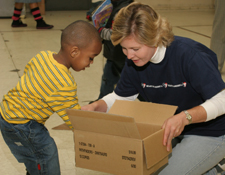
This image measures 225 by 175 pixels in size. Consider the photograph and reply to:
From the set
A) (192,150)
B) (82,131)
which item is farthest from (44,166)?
(192,150)

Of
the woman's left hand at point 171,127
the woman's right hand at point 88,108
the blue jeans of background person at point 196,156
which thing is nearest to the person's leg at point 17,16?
the woman's right hand at point 88,108

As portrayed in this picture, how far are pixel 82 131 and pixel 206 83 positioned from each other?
638 millimetres

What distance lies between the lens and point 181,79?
5.24ft

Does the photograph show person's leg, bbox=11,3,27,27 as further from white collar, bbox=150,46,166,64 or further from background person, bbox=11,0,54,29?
white collar, bbox=150,46,166,64

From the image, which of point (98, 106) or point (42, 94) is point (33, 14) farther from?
point (42, 94)

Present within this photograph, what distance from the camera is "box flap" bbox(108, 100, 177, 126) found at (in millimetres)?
1388

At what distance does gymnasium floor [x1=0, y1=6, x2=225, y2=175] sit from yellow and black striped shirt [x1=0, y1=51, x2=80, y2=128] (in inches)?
29.1

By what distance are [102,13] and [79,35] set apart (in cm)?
118

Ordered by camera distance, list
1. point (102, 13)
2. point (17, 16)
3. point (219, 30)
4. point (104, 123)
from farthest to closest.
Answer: point (17, 16) < point (219, 30) < point (102, 13) < point (104, 123)

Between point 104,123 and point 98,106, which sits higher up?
point 104,123

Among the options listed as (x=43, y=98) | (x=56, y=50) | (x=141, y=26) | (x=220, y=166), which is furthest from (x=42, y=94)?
(x=56, y=50)

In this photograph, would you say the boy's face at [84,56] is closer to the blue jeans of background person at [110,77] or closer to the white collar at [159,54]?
the white collar at [159,54]

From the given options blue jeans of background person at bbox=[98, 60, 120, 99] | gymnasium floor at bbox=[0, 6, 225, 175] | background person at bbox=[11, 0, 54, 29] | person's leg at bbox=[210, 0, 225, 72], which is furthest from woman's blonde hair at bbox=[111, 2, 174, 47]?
background person at bbox=[11, 0, 54, 29]

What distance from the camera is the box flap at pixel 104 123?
3.80ft
